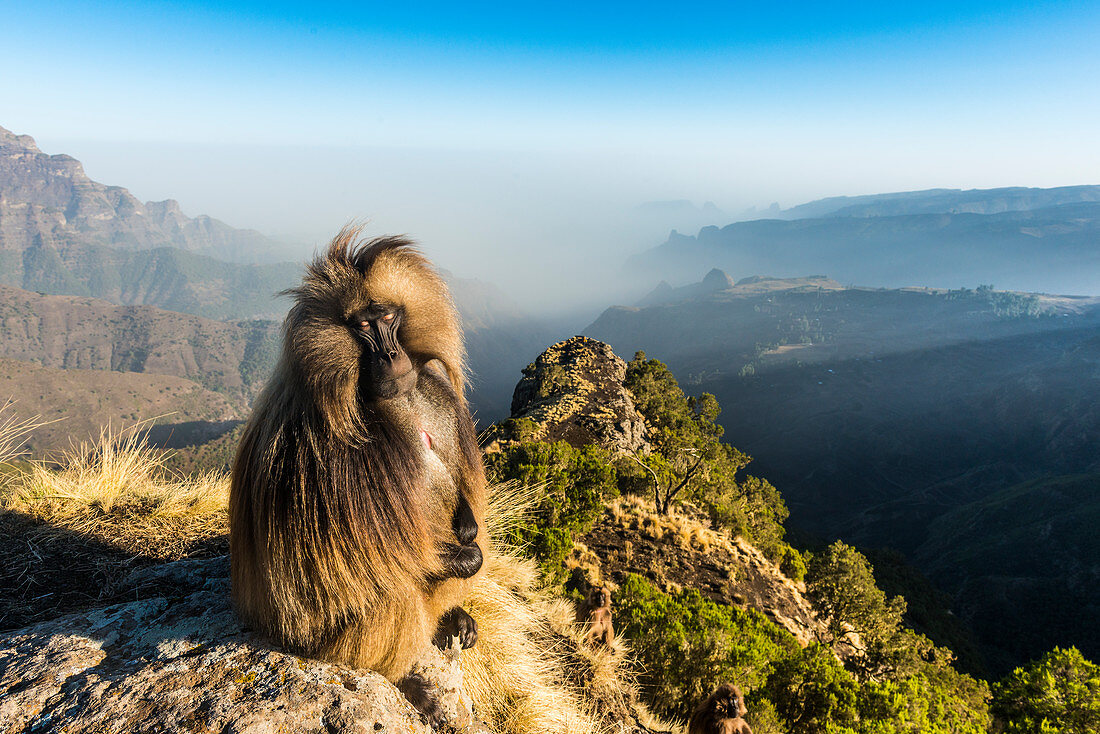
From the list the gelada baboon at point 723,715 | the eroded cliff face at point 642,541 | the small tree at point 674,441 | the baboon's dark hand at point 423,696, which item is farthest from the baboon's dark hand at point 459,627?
the small tree at point 674,441

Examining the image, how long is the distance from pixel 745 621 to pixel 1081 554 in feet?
239

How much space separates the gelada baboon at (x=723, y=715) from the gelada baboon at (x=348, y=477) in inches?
159

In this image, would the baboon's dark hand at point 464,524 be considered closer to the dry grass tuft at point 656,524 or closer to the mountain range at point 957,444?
the dry grass tuft at point 656,524

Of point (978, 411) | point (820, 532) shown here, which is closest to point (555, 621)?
point (820, 532)

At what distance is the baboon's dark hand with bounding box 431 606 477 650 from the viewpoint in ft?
15.6

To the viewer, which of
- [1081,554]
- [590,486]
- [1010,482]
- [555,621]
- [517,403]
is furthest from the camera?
[1010,482]

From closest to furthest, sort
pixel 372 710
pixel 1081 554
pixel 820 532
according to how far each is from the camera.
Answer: pixel 372 710 → pixel 1081 554 → pixel 820 532

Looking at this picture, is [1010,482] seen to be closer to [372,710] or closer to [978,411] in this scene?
[978,411]

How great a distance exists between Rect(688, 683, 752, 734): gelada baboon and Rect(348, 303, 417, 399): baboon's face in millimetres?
5673

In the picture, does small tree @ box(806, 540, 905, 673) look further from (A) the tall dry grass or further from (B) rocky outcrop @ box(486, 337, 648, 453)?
(A) the tall dry grass

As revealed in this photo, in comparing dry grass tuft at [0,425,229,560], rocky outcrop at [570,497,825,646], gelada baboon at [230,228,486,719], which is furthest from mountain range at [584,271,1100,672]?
dry grass tuft at [0,425,229,560]

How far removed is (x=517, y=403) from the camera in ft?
86.6

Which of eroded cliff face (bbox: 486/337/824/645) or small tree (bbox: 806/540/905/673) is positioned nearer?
eroded cliff face (bbox: 486/337/824/645)

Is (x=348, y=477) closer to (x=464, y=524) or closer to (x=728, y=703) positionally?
(x=464, y=524)
